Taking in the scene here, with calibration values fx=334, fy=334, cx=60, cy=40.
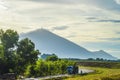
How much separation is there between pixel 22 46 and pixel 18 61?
269 inches

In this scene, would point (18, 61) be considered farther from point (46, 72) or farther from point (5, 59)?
point (46, 72)

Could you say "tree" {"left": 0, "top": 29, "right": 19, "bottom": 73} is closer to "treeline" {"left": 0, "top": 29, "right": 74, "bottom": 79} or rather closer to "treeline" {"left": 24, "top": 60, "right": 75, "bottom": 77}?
"treeline" {"left": 0, "top": 29, "right": 74, "bottom": 79}

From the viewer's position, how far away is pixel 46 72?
522ft

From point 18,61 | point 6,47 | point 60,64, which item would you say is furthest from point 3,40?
point 60,64

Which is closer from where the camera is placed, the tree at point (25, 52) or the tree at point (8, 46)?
the tree at point (8, 46)

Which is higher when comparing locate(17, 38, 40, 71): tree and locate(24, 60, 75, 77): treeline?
locate(17, 38, 40, 71): tree

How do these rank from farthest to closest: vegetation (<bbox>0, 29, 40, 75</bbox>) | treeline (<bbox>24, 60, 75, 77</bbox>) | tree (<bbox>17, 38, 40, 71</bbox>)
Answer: treeline (<bbox>24, 60, 75, 77</bbox>)
tree (<bbox>17, 38, 40, 71</bbox>)
vegetation (<bbox>0, 29, 40, 75</bbox>)

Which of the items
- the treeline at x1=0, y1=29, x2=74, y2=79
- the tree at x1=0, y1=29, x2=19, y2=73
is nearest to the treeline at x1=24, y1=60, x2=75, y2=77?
the treeline at x1=0, y1=29, x2=74, y2=79

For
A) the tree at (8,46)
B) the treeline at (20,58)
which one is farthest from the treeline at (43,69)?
the tree at (8,46)

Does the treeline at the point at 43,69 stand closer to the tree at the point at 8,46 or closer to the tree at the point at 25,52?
the tree at the point at 25,52

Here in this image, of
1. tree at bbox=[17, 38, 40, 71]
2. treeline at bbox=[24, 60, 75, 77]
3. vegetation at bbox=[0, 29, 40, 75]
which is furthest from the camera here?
treeline at bbox=[24, 60, 75, 77]

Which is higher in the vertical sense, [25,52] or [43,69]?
[25,52]

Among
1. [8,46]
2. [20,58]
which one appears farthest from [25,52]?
[8,46]

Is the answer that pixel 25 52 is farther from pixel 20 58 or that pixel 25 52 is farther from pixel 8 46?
pixel 8 46
